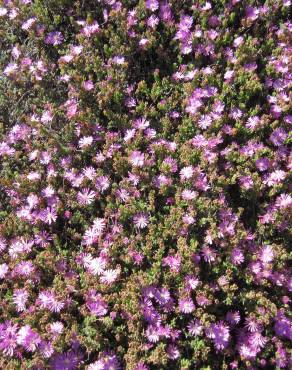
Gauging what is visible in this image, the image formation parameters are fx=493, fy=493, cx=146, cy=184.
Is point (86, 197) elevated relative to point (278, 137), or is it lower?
elevated

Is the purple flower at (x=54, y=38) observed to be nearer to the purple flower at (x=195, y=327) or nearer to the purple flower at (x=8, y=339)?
the purple flower at (x=8, y=339)

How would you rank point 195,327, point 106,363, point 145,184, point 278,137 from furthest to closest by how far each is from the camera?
1. point 278,137
2. point 145,184
3. point 195,327
4. point 106,363

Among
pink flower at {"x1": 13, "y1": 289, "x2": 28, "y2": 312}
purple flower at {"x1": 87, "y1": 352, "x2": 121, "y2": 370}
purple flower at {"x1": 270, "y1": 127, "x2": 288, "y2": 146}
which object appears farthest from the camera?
purple flower at {"x1": 270, "y1": 127, "x2": 288, "y2": 146}

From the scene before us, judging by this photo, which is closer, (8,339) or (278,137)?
(8,339)

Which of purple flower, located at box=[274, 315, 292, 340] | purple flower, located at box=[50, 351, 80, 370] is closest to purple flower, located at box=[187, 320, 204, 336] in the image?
purple flower, located at box=[274, 315, 292, 340]

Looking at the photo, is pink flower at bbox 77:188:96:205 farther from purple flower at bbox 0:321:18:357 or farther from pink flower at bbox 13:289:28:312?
purple flower at bbox 0:321:18:357

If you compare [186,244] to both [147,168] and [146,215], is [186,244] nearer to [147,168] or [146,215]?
[146,215]

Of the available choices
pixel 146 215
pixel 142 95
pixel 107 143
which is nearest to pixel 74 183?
pixel 107 143

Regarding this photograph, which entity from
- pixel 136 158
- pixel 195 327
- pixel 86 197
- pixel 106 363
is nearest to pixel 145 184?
pixel 136 158

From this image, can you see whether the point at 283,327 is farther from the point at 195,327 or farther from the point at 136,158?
the point at 136,158
